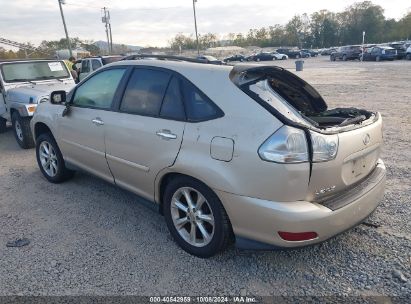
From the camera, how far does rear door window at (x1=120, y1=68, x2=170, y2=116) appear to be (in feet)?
10.8

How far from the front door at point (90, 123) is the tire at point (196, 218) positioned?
1.05 metres

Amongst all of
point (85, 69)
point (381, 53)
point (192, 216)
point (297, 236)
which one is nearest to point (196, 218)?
point (192, 216)

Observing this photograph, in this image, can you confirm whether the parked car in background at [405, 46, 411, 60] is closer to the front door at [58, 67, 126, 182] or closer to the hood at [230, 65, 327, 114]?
the hood at [230, 65, 327, 114]

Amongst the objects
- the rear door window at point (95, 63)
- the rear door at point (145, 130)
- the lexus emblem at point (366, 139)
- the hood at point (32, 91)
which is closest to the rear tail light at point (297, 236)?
the lexus emblem at point (366, 139)

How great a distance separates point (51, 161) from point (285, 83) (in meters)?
3.39

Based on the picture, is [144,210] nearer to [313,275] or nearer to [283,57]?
[313,275]

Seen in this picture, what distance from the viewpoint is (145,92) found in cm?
345

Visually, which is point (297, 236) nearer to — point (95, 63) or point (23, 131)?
point (23, 131)

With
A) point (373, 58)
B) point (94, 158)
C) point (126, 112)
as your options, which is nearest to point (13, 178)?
point (94, 158)

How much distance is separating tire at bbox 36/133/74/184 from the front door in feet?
1.03

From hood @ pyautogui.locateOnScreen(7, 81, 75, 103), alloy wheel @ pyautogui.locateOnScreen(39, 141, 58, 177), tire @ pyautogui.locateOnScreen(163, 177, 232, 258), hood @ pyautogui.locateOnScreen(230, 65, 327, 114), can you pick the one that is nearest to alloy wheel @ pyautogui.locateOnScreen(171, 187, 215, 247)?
tire @ pyautogui.locateOnScreen(163, 177, 232, 258)

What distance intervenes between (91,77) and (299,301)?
327cm

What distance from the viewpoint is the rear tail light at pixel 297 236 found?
8.30 feet

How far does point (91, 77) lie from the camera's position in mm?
4273
